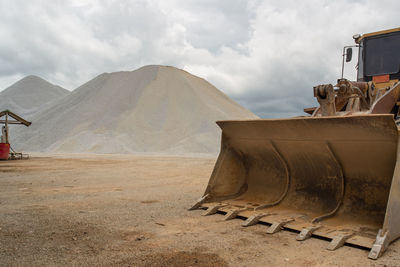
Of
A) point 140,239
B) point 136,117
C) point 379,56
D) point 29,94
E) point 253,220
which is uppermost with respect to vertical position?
point 29,94

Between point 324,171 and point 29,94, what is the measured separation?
180 ft

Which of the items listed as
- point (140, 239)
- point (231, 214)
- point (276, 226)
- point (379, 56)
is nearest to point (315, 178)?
point (276, 226)

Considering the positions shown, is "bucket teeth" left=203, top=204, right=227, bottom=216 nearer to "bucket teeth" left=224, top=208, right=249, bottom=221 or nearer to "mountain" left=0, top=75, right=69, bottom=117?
"bucket teeth" left=224, top=208, right=249, bottom=221

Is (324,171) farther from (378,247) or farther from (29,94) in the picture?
(29,94)

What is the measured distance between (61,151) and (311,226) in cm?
2276

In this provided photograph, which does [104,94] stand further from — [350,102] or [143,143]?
[350,102]

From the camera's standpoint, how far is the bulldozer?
3238mm

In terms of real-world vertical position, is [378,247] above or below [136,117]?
below

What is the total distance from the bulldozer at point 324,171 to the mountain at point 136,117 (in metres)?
18.1

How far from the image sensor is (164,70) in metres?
35.6

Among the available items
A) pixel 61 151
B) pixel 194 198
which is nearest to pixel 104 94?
pixel 61 151

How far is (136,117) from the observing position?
91.6ft

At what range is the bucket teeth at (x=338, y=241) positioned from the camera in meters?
2.94

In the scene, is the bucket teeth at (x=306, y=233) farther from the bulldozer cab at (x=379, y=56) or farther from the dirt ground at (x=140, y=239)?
the bulldozer cab at (x=379, y=56)
